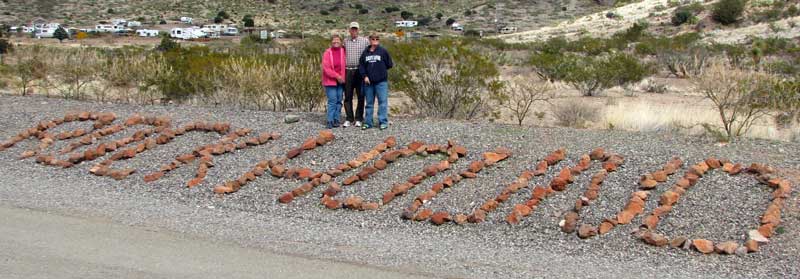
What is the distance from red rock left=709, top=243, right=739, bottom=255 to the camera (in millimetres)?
6598

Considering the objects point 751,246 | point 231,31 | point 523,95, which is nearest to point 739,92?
point 523,95

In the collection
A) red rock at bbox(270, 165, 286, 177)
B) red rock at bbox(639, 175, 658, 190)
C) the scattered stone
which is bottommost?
red rock at bbox(270, 165, 286, 177)

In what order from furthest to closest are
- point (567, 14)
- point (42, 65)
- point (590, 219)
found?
point (567, 14) → point (42, 65) → point (590, 219)

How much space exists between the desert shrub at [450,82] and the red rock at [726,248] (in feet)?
24.0

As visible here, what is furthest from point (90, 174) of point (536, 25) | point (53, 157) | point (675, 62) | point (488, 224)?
point (536, 25)

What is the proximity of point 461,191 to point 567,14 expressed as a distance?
69.3 meters

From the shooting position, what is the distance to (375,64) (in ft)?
36.1

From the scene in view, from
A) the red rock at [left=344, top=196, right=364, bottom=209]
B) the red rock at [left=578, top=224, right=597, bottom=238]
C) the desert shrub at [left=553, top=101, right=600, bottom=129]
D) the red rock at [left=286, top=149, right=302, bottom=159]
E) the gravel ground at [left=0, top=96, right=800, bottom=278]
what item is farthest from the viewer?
the desert shrub at [left=553, top=101, right=600, bottom=129]

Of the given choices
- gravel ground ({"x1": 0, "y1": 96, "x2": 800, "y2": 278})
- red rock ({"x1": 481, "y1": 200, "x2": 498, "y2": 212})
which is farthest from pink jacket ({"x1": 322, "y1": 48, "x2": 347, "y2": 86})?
red rock ({"x1": 481, "y1": 200, "x2": 498, "y2": 212})

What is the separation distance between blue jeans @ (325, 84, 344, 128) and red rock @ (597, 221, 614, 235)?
4981 mm

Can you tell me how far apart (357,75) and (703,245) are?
19.5ft

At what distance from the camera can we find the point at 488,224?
7566mm

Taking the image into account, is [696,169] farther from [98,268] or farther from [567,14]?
[567,14]

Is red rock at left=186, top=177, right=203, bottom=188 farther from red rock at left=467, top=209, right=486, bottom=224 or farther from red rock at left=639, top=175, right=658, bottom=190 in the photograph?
red rock at left=639, top=175, right=658, bottom=190
